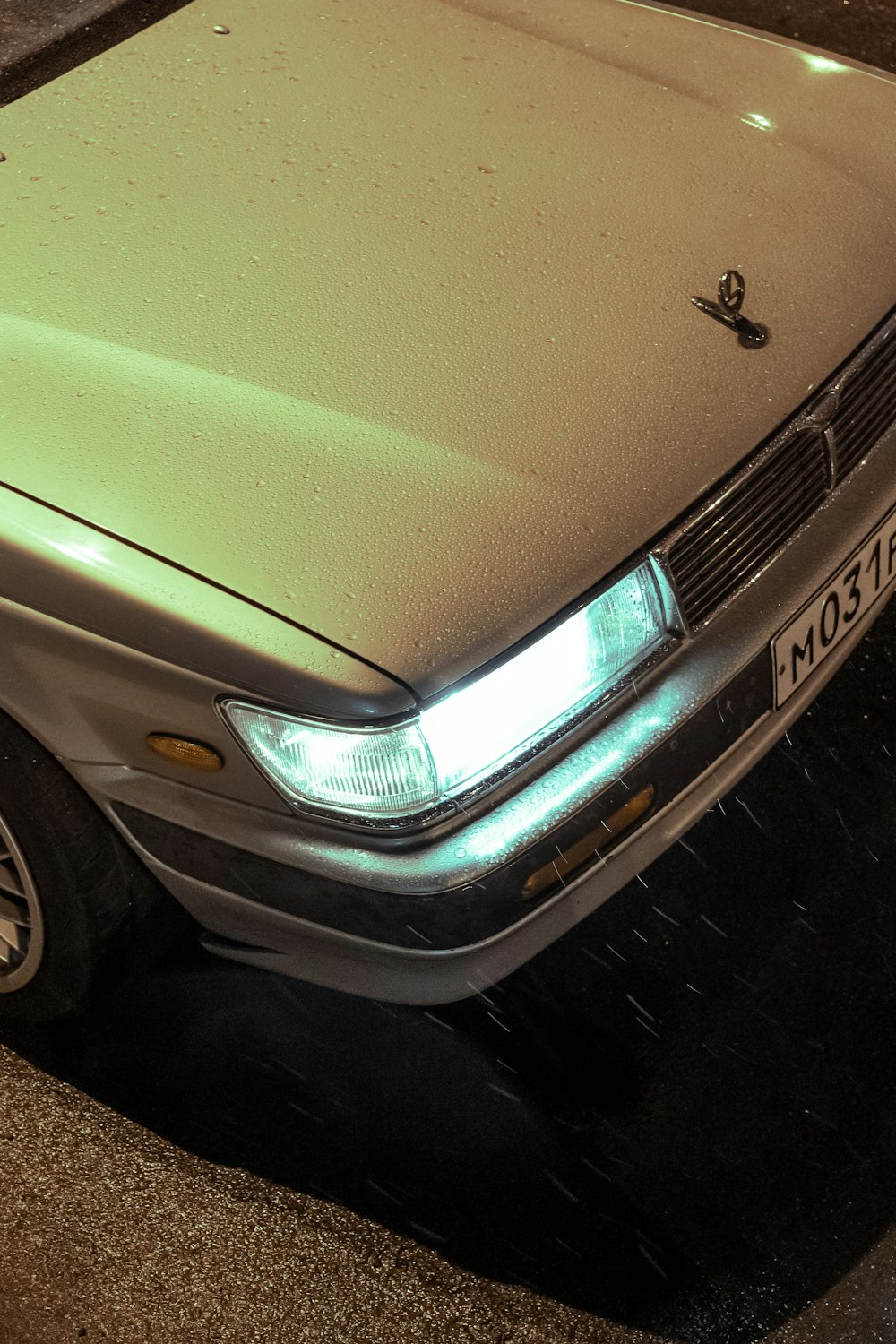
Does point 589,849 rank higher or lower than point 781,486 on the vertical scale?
lower

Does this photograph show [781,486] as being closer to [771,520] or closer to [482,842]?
[771,520]

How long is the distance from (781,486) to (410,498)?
0.57 m

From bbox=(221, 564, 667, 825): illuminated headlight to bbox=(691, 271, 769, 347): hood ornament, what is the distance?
1.34 feet

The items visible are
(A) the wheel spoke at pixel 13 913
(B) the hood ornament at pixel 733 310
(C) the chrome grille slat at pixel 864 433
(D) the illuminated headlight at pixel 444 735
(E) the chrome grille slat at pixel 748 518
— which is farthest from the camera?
(A) the wheel spoke at pixel 13 913

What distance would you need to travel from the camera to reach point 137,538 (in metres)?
1.71

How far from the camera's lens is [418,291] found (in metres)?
1.99

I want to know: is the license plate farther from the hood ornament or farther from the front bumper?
the hood ornament

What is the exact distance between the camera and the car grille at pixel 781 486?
186cm

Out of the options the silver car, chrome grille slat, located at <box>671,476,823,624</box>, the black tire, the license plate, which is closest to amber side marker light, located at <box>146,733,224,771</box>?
the silver car

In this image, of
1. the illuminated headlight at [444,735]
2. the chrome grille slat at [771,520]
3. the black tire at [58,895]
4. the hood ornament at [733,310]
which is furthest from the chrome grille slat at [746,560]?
the black tire at [58,895]

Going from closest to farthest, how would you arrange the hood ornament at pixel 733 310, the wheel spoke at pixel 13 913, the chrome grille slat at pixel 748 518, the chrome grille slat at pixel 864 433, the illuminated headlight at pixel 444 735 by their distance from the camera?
the illuminated headlight at pixel 444 735, the chrome grille slat at pixel 748 518, the hood ornament at pixel 733 310, the chrome grille slat at pixel 864 433, the wheel spoke at pixel 13 913

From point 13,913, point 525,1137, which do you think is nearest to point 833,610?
point 525,1137

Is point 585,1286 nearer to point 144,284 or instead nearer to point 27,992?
point 27,992

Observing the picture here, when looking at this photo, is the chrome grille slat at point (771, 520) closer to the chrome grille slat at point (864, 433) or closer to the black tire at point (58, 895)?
the chrome grille slat at point (864, 433)
